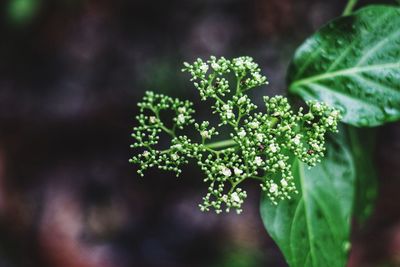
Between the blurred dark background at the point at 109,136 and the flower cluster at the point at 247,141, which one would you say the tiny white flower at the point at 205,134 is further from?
the blurred dark background at the point at 109,136

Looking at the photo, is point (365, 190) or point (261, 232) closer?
point (365, 190)

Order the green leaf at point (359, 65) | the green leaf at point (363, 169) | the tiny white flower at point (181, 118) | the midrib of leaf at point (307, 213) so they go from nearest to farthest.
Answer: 1. the tiny white flower at point (181, 118)
2. the green leaf at point (359, 65)
3. the midrib of leaf at point (307, 213)
4. the green leaf at point (363, 169)

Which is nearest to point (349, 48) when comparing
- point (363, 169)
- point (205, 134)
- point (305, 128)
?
point (305, 128)

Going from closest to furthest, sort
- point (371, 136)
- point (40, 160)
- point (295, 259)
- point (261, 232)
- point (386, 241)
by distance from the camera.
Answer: point (295, 259) → point (371, 136) → point (386, 241) → point (261, 232) → point (40, 160)

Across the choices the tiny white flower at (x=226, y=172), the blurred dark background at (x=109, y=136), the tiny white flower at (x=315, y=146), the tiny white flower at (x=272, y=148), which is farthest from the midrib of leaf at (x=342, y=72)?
the blurred dark background at (x=109, y=136)

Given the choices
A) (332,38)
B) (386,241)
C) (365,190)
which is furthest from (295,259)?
(386,241)

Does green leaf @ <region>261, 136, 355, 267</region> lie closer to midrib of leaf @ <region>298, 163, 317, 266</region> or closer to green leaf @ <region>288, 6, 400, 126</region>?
midrib of leaf @ <region>298, 163, 317, 266</region>

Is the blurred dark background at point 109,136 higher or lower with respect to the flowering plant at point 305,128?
higher

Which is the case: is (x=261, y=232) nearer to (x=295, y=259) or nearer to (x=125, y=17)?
(x=125, y=17)
